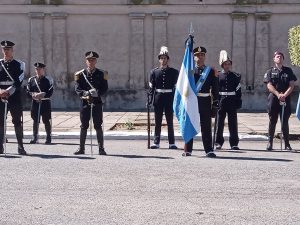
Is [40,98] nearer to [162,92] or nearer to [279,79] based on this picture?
[162,92]

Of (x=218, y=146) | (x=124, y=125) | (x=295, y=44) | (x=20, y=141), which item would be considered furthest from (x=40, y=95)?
(x=295, y=44)

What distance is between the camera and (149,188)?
812 centimetres

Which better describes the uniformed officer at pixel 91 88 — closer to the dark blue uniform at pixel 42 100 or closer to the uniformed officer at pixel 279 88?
the dark blue uniform at pixel 42 100

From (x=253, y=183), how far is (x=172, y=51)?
1706cm

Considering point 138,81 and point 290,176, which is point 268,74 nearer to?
point 290,176

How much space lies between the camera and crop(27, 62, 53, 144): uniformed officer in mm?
13508

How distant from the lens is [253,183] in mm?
8461

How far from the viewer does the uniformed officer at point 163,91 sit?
12453 millimetres

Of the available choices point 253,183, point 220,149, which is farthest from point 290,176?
point 220,149

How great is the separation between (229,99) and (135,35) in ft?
42.7

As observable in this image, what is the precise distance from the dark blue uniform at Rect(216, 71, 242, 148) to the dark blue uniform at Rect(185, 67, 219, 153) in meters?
1.31

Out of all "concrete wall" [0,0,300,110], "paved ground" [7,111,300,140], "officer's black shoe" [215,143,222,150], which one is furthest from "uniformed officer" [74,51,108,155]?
"concrete wall" [0,0,300,110]

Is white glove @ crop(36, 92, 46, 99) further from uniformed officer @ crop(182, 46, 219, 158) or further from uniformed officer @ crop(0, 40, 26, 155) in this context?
uniformed officer @ crop(182, 46, 219, 158)

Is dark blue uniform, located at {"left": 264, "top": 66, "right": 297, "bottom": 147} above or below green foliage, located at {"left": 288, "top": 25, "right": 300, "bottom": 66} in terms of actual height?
below
